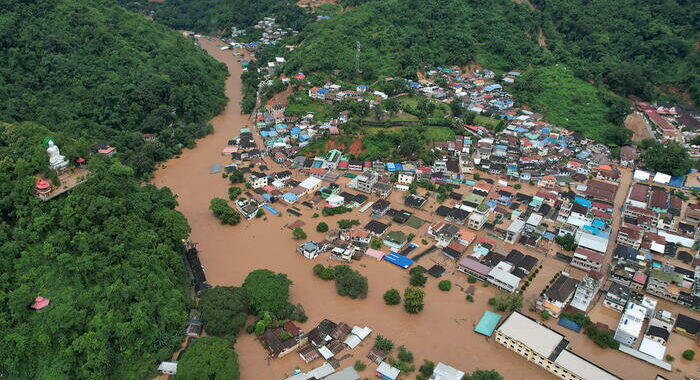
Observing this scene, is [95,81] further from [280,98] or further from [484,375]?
[484,375]

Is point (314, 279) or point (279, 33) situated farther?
point (279, 33)

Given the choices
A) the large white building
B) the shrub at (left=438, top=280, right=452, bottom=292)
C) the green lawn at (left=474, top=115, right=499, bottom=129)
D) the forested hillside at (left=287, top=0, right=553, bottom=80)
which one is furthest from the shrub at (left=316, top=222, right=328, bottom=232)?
the forested hillside at (left=287, top=0, right=553, bottom=80)

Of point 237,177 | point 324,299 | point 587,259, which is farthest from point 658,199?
point 237,177

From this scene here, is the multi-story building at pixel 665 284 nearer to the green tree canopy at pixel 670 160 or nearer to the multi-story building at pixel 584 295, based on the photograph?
the multi-story building at pixel 584 295

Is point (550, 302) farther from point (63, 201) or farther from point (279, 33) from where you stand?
point (279, 33)

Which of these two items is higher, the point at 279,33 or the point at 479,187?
the point at 279,33

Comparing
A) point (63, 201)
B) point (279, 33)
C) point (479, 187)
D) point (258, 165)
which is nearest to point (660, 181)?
point (479, 187)
